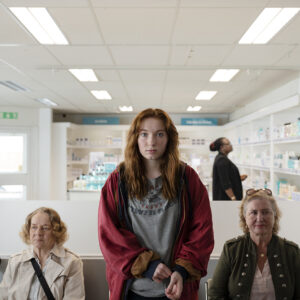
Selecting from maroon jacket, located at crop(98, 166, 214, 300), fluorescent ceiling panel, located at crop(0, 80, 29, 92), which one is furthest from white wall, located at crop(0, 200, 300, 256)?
fluorescent ceiling panel, located at crop(0, 80, 29, 92)

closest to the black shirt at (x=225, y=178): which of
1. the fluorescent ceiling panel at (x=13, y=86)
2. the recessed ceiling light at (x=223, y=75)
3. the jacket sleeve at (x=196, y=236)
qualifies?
the recessed ceiling light at (x=223, y=75)

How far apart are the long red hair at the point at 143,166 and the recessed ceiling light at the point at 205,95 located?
5063 millimetres

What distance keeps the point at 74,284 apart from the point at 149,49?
2.73 metres

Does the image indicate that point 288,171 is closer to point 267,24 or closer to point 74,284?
point 267,24

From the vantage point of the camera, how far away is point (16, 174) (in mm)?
8422

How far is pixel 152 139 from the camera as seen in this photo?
133 centimetres

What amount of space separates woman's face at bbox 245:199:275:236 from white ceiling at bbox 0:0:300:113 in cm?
179

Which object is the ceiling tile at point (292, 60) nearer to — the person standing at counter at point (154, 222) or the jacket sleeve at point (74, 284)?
the person standing at counter at point (154, 222)

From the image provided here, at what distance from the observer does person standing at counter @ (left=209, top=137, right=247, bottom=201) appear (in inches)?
148

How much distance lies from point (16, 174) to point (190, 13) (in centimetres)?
711

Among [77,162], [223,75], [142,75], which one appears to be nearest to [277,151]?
[223,75]

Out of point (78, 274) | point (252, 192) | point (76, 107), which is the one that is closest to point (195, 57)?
point (252, 192)

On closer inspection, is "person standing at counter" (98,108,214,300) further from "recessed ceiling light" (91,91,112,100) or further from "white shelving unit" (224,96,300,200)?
"recessed ceiling light" (91,91,112,100)

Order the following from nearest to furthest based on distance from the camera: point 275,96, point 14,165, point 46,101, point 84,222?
point 84,222, point 275,96, point 46,101, point 14,165
